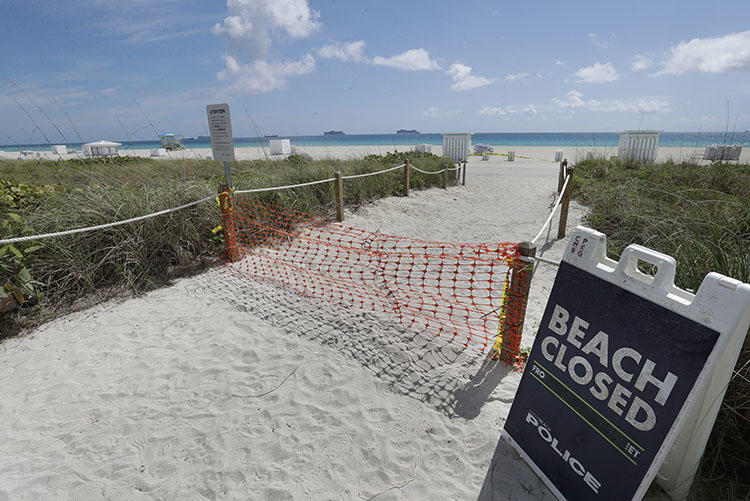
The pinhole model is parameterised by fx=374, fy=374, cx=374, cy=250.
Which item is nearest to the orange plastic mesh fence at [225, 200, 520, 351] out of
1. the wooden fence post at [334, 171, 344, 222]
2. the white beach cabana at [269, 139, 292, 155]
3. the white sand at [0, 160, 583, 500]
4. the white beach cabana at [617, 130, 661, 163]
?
the wooden fence post at [334, 171, 344, 222]

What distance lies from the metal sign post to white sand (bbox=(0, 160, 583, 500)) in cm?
207

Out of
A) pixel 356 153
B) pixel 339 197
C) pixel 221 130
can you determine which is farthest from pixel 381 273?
pixel 356 153

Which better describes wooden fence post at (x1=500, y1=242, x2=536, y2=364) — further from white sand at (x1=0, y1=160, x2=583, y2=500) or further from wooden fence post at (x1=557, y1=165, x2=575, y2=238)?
wooden fence post at (x1=557, y1=165, x2=575, y2=238)

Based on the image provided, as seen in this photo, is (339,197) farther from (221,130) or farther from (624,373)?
(624,373)

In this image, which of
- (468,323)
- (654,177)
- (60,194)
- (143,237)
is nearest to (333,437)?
(468,323)

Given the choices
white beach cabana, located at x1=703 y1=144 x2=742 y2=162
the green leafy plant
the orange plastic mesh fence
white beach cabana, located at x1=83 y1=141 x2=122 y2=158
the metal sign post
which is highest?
the metal sign post

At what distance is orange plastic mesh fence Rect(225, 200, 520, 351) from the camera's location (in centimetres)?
361

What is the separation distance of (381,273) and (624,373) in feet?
11.5

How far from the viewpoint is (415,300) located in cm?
416

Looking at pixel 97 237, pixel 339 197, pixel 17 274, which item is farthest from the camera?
pixel 339 197

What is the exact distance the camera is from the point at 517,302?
9.16 feet

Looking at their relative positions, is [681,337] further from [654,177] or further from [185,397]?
[654,177]

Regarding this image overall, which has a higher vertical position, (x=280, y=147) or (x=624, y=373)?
(x=280, y=147)

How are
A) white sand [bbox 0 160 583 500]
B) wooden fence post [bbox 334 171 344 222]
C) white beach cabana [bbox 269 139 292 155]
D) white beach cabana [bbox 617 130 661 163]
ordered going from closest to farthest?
white sand [bbox 0 160 583 500]
wooden fence post [bbox 334 171 344 222]
white beach cabana [bbox 617 130 661 163]
white beach cabana [bbox 269 139 292 155]
